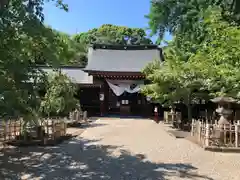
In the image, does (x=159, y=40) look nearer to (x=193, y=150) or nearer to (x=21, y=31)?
(x=193, y=150)

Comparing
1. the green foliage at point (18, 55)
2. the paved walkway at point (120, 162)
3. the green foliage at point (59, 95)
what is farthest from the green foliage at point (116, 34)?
the green foliage at point (18, 55)

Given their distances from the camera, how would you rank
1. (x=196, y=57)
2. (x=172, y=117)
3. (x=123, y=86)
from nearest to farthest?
(x=196, y=57), (x=172, y=117), (x=123, y=86)

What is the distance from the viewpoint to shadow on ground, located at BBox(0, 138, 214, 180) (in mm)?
6383

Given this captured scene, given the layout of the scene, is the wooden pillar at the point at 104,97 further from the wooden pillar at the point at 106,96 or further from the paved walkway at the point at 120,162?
the paved walkway at the point at 120,162

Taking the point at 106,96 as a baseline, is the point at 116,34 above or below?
above

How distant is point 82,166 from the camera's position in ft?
23.6

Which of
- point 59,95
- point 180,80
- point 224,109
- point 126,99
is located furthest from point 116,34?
point 224,109

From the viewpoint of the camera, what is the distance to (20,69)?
20.0 ft

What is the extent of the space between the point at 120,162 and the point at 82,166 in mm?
1101

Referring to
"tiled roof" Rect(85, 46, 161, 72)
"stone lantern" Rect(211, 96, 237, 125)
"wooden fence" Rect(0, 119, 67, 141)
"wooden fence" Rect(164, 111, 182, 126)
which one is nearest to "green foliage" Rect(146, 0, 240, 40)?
"tiled roof" Rect(85, 46, 161, 72)

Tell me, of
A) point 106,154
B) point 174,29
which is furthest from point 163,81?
point 174,29

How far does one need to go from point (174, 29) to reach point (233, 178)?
21.9 metres

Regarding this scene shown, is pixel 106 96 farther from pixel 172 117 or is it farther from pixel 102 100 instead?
pixel 172 117

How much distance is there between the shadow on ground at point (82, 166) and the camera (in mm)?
6383
